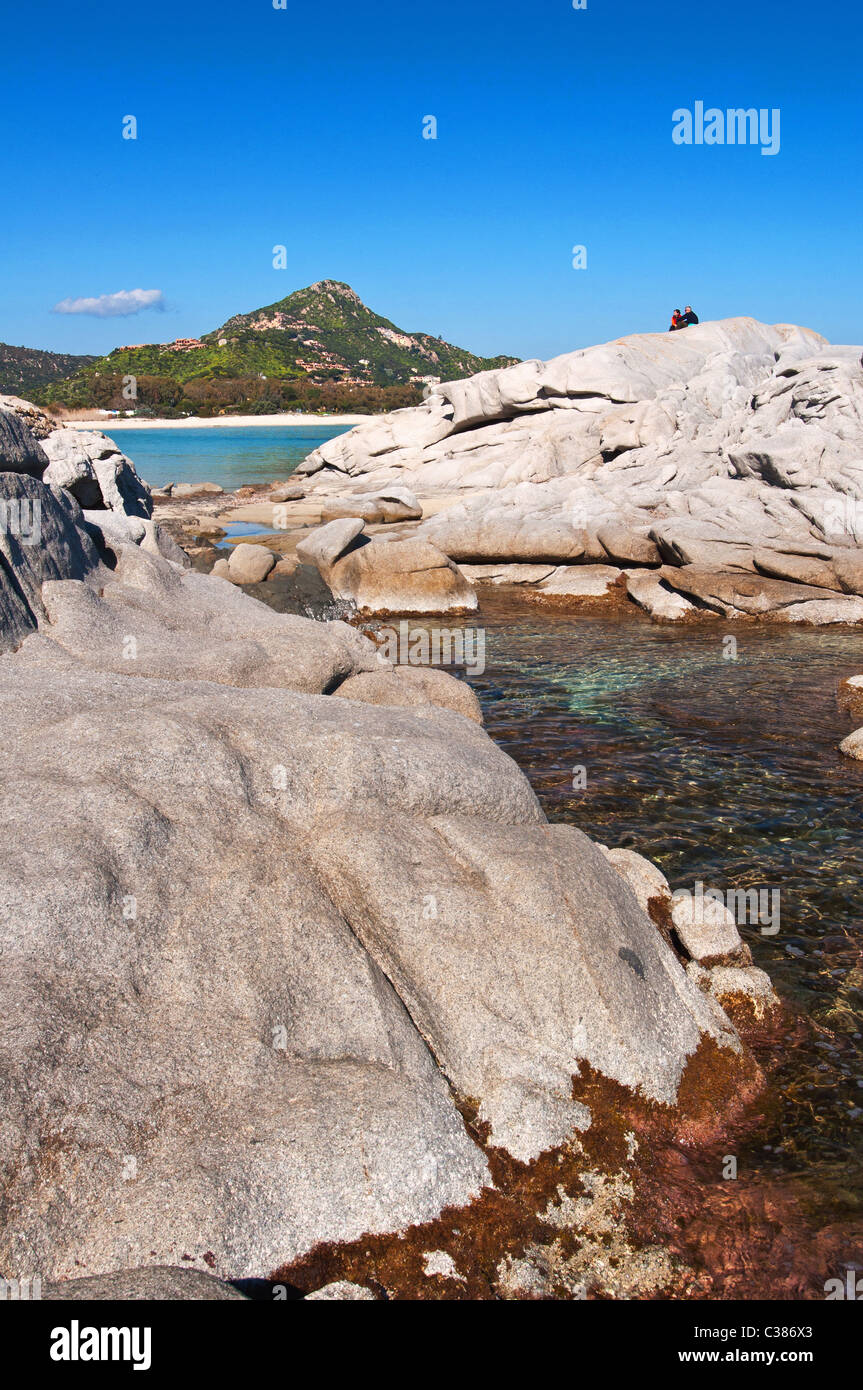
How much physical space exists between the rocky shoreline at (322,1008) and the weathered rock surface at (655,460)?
1949cm

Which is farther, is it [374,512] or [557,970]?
[374,512]

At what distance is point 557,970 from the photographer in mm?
6914

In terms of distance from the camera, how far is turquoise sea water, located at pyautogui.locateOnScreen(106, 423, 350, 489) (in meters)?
68.2

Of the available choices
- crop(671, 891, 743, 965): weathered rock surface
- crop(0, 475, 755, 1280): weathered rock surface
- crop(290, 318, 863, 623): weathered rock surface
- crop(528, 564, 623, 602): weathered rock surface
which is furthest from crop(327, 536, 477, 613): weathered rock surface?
crop(671, 891, 743, 965): weathered rock surface

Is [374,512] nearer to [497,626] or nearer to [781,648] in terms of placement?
[497,626]

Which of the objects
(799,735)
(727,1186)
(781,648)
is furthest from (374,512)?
(727,1186)

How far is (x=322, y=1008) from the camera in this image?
6.25 meters

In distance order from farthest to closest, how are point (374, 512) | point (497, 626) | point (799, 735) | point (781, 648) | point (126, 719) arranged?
point (374, 512) → point (497, 626) → point (781, 648) → point (799, 735) → point (126, 719)

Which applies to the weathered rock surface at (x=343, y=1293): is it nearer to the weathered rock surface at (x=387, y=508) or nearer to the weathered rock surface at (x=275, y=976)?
the weathered rock surface at (x=275, y=976)

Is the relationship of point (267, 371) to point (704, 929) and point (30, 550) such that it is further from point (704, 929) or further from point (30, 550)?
point (704, 929)

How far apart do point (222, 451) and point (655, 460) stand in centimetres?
6827

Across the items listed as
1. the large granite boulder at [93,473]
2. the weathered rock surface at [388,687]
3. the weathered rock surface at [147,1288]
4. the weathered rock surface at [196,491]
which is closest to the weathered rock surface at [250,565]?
the large granite boulder at [93,473]

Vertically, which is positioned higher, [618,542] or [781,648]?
[618,542]
